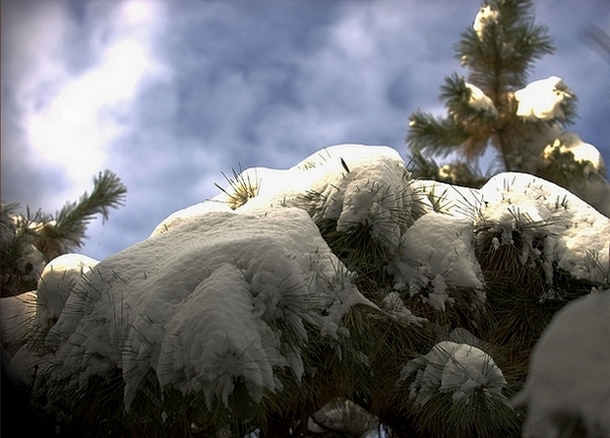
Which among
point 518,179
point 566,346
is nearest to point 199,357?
point 566,346

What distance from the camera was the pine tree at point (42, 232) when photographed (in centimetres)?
177

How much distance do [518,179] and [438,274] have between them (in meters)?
0.41

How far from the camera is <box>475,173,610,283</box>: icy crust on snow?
123 centimetres

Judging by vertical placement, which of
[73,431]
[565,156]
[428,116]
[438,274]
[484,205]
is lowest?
[73,431]

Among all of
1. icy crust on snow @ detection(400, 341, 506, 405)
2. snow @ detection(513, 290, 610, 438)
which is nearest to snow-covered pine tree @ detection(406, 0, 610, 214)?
icy crust on snow @ detection(400, 341, 506, 405)

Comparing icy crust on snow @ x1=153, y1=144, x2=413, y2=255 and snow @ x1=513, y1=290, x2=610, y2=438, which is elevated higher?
icy crust on snow @ x1=153, y1=144, x2=413, y2=255

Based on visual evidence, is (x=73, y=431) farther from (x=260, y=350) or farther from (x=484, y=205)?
(x=484, y=205)

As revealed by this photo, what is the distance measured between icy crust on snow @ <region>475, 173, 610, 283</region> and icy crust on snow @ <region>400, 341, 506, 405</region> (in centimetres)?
31

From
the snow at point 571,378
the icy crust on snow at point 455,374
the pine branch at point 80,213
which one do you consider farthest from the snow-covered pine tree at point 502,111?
the snow at point 571,378

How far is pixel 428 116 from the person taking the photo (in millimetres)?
2867

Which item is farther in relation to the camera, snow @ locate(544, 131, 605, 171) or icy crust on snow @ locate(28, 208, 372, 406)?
snow @ locate(544, 131, 605, 171)

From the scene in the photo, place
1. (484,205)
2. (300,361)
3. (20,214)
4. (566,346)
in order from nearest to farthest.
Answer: (566,346)
(300,361)
(484,205)
(20,214)

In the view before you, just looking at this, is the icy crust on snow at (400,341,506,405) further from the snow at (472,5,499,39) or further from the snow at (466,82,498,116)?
the snow at (472,5,499,39)

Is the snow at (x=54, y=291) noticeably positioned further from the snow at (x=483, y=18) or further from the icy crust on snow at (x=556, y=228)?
the snow at (x=483, y=18)
